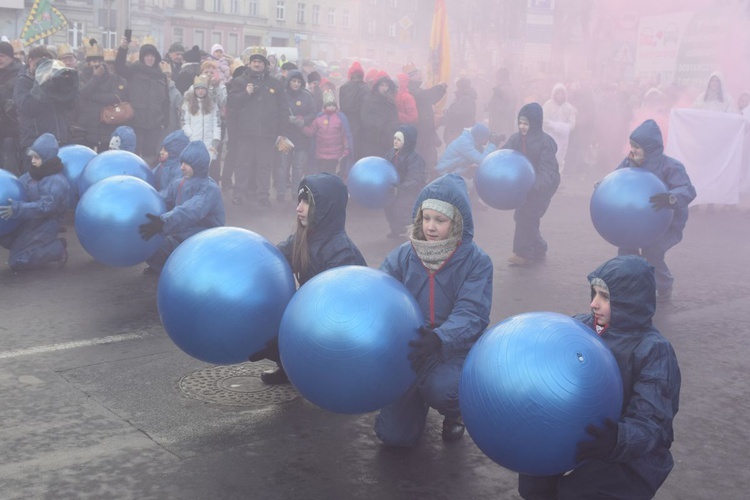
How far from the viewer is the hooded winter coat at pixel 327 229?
5.72 metres

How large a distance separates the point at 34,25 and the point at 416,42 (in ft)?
82.1

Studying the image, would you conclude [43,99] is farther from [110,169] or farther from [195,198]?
[195,198]

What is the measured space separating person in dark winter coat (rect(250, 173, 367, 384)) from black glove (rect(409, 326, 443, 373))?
1.34 meters

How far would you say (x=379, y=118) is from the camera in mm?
15148

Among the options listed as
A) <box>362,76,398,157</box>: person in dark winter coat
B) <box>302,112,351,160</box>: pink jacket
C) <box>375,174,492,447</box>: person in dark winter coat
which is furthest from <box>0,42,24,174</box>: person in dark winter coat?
<box>375,174,492,447</box>: person in dark winter coat

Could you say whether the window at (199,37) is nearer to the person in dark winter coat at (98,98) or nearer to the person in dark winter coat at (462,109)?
the person in dark winter coat at (462,109)

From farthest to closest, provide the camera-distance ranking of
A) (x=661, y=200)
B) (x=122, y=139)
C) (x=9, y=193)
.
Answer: (x=122, y=139), (x=9, y=193), (x=661, y=200)

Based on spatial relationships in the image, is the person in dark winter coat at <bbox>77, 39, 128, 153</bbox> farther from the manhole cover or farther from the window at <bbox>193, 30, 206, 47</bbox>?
the window at <bbox>193, 30, 206, 47</bbox>

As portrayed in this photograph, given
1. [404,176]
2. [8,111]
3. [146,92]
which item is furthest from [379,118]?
[8,111]

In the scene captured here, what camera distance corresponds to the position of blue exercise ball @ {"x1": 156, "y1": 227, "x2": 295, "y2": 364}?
5043 mm

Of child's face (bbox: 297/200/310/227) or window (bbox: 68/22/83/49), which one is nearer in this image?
child's face (bbox: 297/200/310/227)

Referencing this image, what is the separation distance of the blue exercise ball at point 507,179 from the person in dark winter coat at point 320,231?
4.92m

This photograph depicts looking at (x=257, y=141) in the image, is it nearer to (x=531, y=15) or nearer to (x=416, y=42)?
(x=531, y=15)

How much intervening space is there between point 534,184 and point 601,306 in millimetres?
6648
